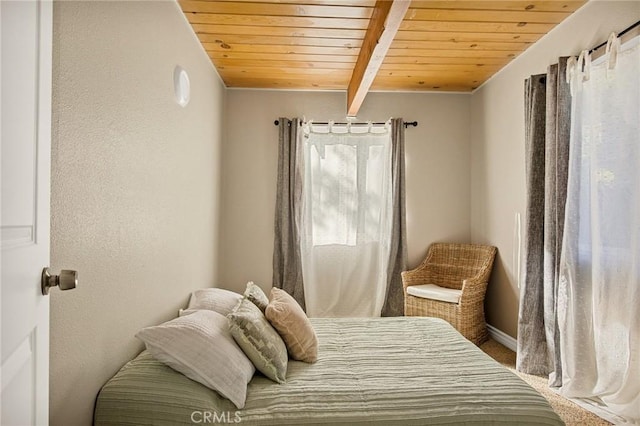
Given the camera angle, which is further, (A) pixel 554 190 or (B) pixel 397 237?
(B) pixel 397 237

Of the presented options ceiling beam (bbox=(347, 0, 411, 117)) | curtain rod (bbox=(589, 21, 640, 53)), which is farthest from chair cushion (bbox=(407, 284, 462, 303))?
curtain rod (bbox=(589, 21, 640, 53))

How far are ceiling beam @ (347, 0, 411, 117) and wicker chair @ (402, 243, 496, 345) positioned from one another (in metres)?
1.74

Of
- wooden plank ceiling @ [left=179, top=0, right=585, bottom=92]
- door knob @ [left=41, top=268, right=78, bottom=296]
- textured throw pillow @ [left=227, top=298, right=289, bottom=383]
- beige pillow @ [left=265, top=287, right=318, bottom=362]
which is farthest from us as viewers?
wooden plank ceiling @ [left=179, top=0, right=585, bottom=92]

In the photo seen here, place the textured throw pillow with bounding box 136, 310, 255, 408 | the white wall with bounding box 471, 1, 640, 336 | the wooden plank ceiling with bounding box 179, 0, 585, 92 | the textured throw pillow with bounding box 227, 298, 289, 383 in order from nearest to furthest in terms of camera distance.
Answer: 1. the textured throw pillow with bounding box 136, 310, 255, 408
2. the textured throw pillow with bounding box 227, 298, 289, 383
3. the wooden plank ceiling with bounding box 179, 0, 585, 92
4. the white wall with bounding box 471, 1, 640, 336

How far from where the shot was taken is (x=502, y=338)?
369cm

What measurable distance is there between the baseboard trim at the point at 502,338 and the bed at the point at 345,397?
1.77m

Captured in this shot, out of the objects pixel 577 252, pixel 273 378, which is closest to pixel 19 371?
pixel 273 378

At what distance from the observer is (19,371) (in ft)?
2.69

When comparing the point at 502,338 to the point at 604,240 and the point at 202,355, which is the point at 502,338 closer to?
the point at 604,240

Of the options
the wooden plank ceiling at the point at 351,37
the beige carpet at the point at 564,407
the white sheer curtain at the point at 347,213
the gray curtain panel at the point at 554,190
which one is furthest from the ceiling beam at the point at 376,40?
the beige carpet at the point at 564,407

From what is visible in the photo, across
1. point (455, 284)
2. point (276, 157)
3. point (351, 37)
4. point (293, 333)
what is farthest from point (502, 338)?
point (351, 37)

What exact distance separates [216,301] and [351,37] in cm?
201

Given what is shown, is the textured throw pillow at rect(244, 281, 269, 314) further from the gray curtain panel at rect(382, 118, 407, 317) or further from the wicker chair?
the gray curtain panel at rect(382, 118, 407, 317)

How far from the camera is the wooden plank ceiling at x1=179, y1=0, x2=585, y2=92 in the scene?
2.55m
